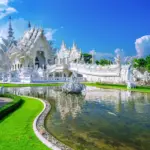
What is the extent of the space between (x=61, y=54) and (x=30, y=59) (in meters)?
7.49

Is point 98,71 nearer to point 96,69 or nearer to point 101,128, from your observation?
point 96,69

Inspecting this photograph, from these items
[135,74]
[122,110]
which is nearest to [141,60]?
[135,74]

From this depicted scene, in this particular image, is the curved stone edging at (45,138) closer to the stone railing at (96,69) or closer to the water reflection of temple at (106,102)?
the water reflection of temple at (106,102)

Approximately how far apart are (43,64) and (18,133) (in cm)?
4891

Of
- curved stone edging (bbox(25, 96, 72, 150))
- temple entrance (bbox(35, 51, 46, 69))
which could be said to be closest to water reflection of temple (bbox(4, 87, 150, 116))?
curved stone edging (bbox(25, 96, 72, 150))

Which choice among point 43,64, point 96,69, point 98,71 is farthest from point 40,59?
point 98,71

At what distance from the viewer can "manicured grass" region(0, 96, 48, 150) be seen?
6.36 m

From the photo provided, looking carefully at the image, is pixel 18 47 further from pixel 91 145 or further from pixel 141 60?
pixel 91 145

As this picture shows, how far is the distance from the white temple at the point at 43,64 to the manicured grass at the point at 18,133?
27441 mm

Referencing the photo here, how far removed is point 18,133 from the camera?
7.62m

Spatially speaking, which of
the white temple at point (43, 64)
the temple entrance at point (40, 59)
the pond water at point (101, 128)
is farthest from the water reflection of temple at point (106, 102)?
the temple entrance at point (40, 59)

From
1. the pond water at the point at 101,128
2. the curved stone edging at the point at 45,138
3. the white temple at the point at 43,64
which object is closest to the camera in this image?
the curved stone edging at the point at 45,138

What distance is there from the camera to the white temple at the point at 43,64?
1519 inches

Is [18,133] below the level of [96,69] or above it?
below
